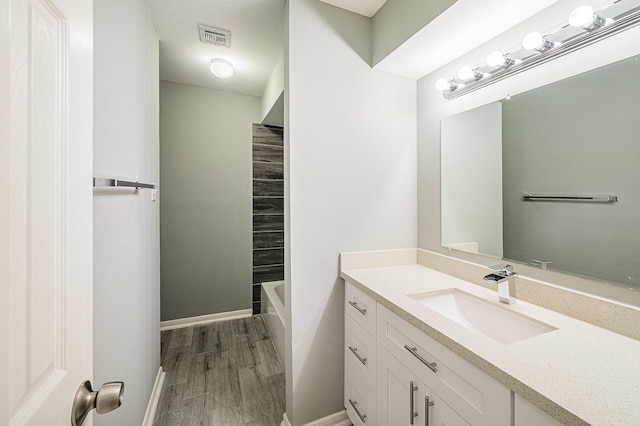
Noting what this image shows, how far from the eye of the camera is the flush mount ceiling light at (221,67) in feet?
7.62

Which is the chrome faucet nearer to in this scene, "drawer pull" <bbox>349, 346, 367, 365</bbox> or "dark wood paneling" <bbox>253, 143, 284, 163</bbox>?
"drawer pull" <bbox>349, 346, 367, 365</bbox>

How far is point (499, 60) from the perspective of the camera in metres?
1.28

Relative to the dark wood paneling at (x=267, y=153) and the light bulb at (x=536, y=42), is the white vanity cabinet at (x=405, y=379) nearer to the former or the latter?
the light bulb at (x=536, y=42)

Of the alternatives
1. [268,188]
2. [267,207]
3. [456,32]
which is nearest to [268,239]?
[267,207]

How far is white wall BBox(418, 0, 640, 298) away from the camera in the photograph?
998 mm

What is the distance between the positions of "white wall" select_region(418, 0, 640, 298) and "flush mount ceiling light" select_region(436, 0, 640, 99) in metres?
0.03

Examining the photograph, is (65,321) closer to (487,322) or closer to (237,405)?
(487,322)

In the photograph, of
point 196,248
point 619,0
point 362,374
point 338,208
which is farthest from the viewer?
point 196,248

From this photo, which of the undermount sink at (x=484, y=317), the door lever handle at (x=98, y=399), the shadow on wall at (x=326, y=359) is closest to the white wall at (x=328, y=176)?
the shadow on wall at (x=326, y=359)

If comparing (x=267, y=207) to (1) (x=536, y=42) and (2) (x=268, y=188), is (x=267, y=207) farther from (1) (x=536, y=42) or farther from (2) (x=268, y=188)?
(1) (x=536, y=42)

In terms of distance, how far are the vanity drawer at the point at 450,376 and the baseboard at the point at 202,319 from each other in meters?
2.37

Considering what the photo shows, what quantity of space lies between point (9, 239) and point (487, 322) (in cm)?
154

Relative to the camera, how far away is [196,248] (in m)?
2.97

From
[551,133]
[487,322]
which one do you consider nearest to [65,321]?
[487,322]
